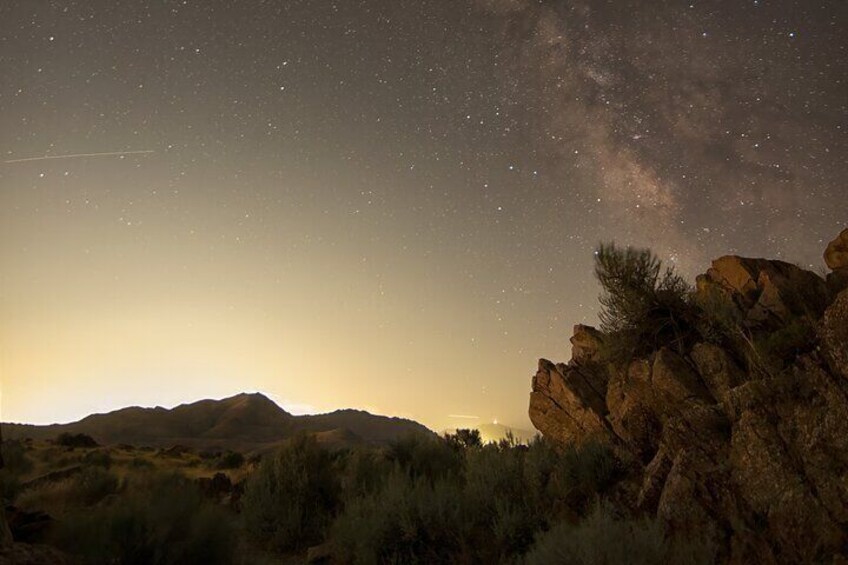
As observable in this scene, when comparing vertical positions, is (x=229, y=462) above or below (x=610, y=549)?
above

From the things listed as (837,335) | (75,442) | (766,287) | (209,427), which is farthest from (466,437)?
(209,427)

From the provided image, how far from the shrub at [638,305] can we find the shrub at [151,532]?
384 inches

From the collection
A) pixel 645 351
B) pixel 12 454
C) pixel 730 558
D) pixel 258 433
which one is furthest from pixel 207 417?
pixel 730 558

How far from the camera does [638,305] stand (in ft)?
41.1

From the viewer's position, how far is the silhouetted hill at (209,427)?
52500 mm

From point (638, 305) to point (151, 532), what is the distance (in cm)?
1103

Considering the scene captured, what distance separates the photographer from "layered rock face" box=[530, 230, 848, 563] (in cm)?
603

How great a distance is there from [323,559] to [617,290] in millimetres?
9398

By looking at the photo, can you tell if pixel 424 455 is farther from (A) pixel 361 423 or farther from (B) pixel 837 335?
(A) pixel 361 423

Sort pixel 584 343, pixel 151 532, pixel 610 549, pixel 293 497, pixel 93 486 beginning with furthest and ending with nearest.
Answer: pixel 584 343, pixel 93 486, pixel 293 497, pixel 151 532, pixel 610 549

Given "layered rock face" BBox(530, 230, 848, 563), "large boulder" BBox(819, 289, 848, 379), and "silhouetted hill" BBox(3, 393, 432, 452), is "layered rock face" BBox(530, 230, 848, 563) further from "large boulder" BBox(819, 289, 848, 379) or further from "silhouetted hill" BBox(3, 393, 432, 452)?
"silhouetted hill" BBox(3, 393, 432, 452)

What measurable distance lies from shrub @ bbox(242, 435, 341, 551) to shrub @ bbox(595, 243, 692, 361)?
759 cm

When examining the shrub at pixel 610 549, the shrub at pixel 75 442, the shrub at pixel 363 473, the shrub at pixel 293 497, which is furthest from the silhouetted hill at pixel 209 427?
the shrub at pixel 610 549

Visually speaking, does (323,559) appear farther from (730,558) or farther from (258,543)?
(730,558)
